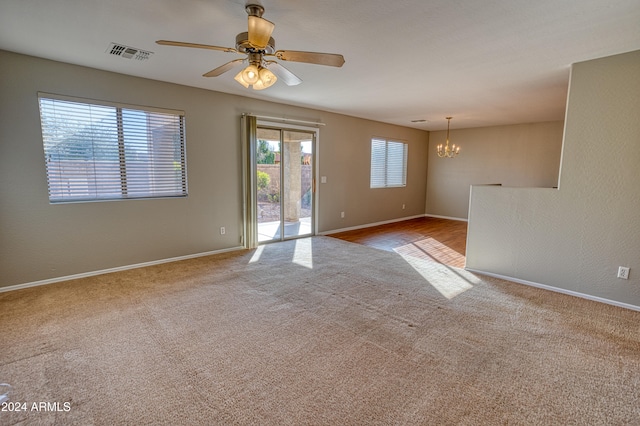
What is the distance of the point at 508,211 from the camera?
3.89m

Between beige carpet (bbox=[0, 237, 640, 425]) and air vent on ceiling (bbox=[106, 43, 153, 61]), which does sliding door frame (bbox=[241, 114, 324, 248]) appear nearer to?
beige carpet (bbox=[0, 237, 640, 425])

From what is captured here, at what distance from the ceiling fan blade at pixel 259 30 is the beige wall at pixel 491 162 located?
24.7 feet

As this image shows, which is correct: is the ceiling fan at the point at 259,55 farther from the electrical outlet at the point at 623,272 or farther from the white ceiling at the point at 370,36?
the electrical outlet at the point at 623,272

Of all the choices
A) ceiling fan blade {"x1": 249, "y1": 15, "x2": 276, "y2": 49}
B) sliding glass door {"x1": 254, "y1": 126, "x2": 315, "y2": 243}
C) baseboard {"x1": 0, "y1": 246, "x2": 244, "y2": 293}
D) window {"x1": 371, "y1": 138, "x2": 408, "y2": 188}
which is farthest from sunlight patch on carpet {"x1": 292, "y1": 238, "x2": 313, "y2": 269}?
ceiling fan blade {"x1": 249, "y1": 15, "x2": 276, "y2": 49}

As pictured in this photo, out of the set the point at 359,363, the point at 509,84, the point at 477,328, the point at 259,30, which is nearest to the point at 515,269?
the point at 477,328

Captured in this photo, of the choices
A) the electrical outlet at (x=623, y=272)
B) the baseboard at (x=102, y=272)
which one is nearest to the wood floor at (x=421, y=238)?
the electrical outlet at (x=623, y=272)

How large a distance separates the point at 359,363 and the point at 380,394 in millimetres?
321

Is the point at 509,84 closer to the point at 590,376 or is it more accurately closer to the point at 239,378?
the point at 590,376

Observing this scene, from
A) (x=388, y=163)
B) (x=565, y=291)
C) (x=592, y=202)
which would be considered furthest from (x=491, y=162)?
(x=565, y=291)

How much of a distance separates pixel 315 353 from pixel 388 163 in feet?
20.8

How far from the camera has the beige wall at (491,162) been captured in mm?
7105

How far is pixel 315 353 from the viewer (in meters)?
2.32

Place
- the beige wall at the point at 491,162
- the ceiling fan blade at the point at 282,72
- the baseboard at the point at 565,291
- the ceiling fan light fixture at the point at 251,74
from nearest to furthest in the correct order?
the ceiling fan light fixture at the point at 251,74
the ceiling fan blade at the point at 282,72
the baseboard at the point at 565,291
the beige wall at the point at 491,162

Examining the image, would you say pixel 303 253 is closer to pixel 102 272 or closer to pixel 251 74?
pixel 102 272
